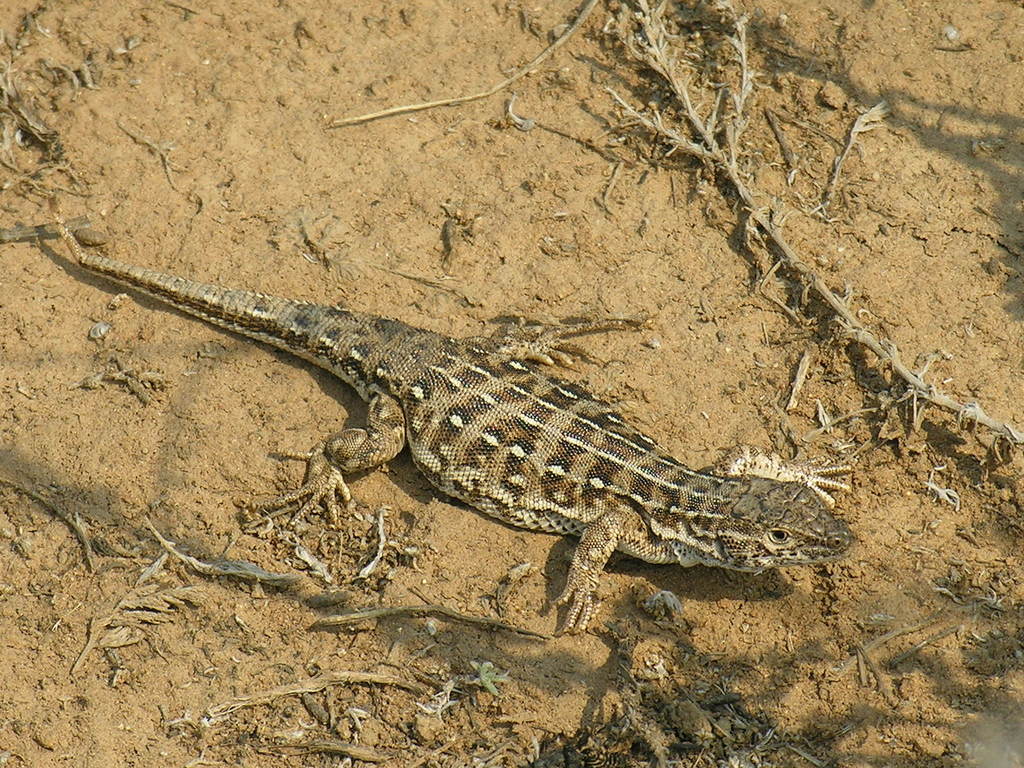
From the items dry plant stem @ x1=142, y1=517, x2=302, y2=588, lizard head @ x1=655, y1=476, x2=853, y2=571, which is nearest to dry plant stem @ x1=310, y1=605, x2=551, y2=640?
dry plant stem @ x1=142, y1=517, x2=302, y2=588

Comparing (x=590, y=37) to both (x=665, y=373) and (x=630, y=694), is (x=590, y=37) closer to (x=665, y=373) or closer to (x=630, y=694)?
(x=665, y=373)

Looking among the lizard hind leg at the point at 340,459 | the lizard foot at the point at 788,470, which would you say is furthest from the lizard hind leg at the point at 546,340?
the lizard foot at the point at 788,470

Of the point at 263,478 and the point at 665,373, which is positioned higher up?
the point at 665,373

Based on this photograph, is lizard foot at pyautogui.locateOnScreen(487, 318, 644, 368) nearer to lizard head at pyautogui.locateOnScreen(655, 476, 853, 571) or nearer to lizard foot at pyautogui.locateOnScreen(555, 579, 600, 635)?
lizard head at pyautogui.locateOnScreen(655, 476, 853, 571)

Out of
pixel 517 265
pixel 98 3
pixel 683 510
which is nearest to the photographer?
pixel 683 510

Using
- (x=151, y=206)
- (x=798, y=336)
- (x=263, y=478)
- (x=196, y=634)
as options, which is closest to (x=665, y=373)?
(x=798, y=336)

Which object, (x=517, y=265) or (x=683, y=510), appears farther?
(x=517, y=265)

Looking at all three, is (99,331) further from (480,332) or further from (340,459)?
(480,332)

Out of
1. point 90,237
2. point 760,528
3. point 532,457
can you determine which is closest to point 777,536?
point 760,528
